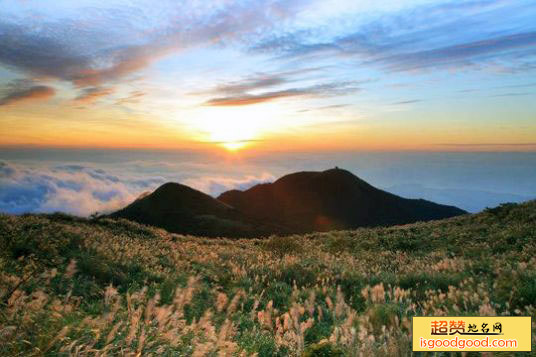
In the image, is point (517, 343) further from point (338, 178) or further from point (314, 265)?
point (338, 178)

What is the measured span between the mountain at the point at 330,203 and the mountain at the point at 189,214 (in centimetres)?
3344

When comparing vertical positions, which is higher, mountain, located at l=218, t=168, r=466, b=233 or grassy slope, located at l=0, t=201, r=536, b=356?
grassy slope, located at l=0, t=201, r=536, b=356

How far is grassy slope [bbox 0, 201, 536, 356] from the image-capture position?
14.4 ft

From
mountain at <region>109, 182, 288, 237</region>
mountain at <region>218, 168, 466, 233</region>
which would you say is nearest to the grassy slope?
mountain at <region>109, 182, 288, 237</region>

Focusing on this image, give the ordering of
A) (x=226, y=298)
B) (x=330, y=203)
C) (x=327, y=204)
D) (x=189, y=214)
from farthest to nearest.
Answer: (x=330, y=203) → (x=327, y=204) → (x=189, y=214) → (x=226, y=298)

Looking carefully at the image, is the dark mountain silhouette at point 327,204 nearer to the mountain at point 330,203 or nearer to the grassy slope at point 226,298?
the mountain at point 330,203

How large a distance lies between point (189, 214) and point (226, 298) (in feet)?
200

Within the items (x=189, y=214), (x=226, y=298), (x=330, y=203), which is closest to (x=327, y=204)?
(x=330, y=203)

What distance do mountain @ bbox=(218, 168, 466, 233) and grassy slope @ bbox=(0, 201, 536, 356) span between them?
9019cm

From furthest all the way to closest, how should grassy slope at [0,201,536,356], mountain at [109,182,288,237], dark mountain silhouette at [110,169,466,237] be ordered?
dark mountain silhouette at [110,169,466,237], mountain at [109,182,288,237], grassy slope at [0,201,536,356]

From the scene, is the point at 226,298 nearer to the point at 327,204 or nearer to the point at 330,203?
the point at 327,204

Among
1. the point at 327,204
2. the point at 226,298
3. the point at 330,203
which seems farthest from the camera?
the point at 330,203

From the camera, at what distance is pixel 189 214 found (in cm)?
6694

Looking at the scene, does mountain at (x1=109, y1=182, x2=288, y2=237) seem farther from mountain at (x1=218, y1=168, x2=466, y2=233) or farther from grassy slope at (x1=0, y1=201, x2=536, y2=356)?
grassy slope at (x1=0, y1=201, x2=536, y2=356)
